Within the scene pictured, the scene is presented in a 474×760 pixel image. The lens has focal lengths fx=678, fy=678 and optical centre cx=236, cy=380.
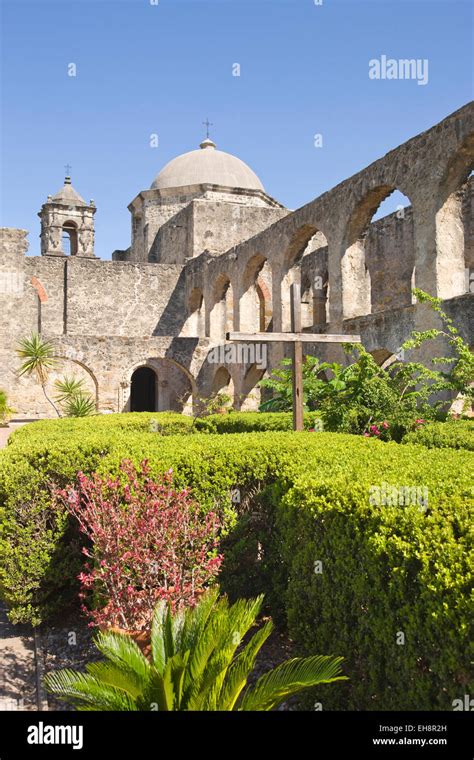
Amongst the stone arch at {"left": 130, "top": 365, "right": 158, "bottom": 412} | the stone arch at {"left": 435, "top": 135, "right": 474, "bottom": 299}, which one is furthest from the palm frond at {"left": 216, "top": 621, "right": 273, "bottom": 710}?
the stone arch at {"left": 130, "top": 365, "right": 158, "bottom": 412}

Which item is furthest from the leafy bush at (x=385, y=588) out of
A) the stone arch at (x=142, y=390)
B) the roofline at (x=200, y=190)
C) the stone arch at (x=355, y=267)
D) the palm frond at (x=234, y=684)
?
the roofline at (x=200, y=190)

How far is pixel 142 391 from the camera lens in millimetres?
27391

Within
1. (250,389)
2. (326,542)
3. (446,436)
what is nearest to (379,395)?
(446,436)

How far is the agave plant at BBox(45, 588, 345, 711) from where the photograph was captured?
9.42ft

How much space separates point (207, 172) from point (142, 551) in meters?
29.3

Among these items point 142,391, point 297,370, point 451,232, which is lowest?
point 297,370

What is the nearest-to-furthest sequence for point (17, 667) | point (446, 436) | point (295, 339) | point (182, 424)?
point (17, 667) < point (446, 436) < point (295, 339) < point (182, 424)

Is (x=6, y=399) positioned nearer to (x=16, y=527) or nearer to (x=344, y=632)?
(x=16, y=527)

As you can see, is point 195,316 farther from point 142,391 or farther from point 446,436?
point 446,436

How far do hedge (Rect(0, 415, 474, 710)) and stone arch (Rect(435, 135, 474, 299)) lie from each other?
6.47m

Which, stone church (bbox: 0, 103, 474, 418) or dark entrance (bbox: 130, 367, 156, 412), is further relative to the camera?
dark entrance (bbox: 130, 367, 156, 412)

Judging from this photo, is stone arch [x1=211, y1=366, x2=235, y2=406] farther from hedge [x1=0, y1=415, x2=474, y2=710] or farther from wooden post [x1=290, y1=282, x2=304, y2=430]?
hedge [x1=0, y1=415, x2=474, y2=710]

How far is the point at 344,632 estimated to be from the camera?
3381mm

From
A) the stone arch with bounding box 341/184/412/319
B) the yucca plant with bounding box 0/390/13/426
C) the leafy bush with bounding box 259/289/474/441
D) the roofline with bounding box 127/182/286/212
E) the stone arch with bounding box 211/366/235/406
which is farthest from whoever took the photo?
the roofline with bounding box 127/182/286/212
